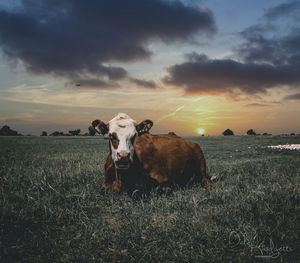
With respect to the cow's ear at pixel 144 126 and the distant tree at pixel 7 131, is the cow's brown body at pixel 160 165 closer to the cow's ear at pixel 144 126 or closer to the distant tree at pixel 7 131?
the cow's ear at pixel 144 126

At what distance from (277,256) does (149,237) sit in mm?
1679

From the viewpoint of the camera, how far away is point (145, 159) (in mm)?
5590

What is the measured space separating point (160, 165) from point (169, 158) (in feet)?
1.27

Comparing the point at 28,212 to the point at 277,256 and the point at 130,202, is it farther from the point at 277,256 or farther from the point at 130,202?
the point at 277,256

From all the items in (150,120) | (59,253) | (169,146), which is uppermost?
(150,120)

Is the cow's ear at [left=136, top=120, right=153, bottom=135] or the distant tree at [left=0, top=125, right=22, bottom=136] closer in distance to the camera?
the cow's ear at [left=136, top=120, right=153, bottom=135]

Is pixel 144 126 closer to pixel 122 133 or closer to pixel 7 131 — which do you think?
pixel 122 133

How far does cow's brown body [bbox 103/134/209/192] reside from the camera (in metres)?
5.40

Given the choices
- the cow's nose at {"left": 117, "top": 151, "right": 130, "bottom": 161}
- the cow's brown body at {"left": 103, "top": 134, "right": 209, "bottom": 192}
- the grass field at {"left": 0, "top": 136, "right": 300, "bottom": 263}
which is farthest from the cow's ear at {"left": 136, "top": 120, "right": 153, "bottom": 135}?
the grass field at {"left": 0, "top": 136, "right": 300, "bottom": 263}

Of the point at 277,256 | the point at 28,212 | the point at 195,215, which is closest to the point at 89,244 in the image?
the point at 28,212

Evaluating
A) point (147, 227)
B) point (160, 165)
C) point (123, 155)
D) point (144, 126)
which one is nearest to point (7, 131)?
point (160, 165)

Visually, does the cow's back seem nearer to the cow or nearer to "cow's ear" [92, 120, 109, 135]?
the cow

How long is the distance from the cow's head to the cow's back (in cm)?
74

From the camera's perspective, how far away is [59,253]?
10.1 ft
